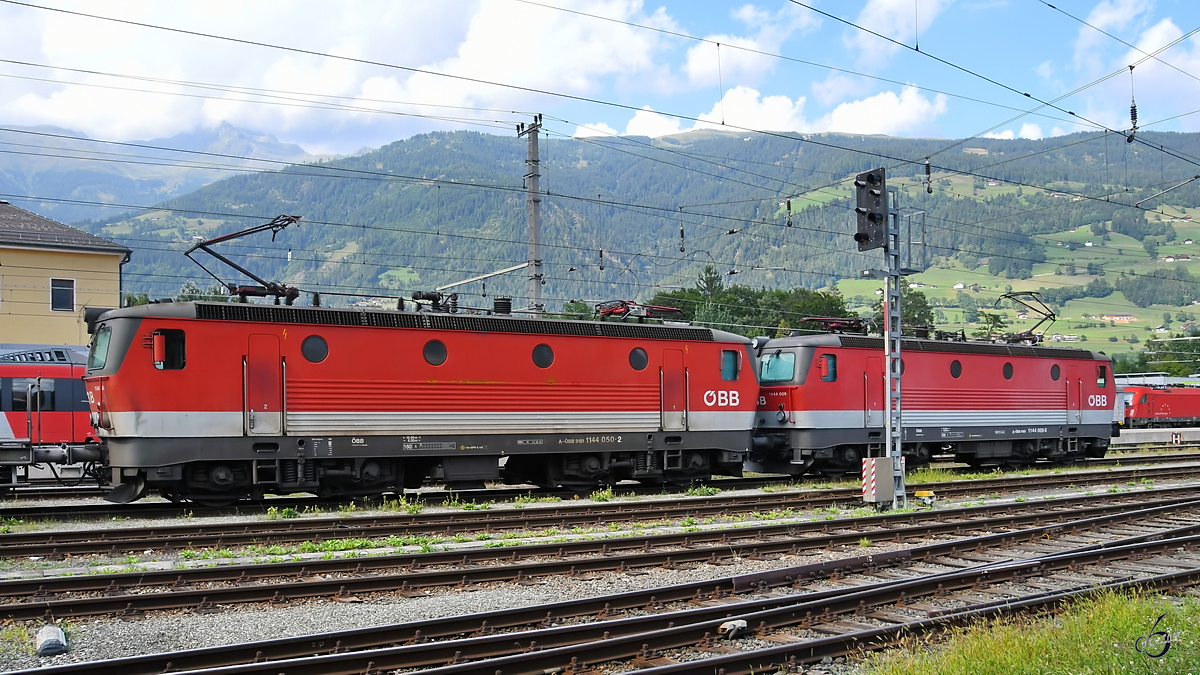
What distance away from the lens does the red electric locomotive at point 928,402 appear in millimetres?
22609

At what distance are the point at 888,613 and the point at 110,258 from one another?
4052cm

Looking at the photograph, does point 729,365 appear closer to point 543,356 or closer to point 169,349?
point 543,356

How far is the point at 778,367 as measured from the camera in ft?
76.2

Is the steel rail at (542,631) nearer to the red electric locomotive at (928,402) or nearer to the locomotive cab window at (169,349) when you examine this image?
the locomotive cab window at (169,349)

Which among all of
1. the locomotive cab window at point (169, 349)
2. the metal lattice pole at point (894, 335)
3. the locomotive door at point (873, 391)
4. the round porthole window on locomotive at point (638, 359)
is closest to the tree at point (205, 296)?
the locomotive cab window at point (169, 349)

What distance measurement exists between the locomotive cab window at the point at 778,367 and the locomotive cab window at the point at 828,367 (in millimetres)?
641

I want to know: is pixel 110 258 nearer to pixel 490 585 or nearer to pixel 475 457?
pixel 475 457

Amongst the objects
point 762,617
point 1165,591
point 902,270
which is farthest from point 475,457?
point 1165,591

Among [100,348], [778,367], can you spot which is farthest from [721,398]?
[100,348]

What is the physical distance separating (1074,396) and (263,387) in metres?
24.3

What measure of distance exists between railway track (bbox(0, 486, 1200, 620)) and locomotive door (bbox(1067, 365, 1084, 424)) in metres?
13.8

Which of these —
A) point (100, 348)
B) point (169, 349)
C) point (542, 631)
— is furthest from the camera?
point (100, 348)

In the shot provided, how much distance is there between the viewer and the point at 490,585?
1063cm

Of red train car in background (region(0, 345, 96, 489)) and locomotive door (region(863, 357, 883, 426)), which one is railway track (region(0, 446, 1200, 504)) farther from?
locomotive door (region(863, 357, 883, 426))
